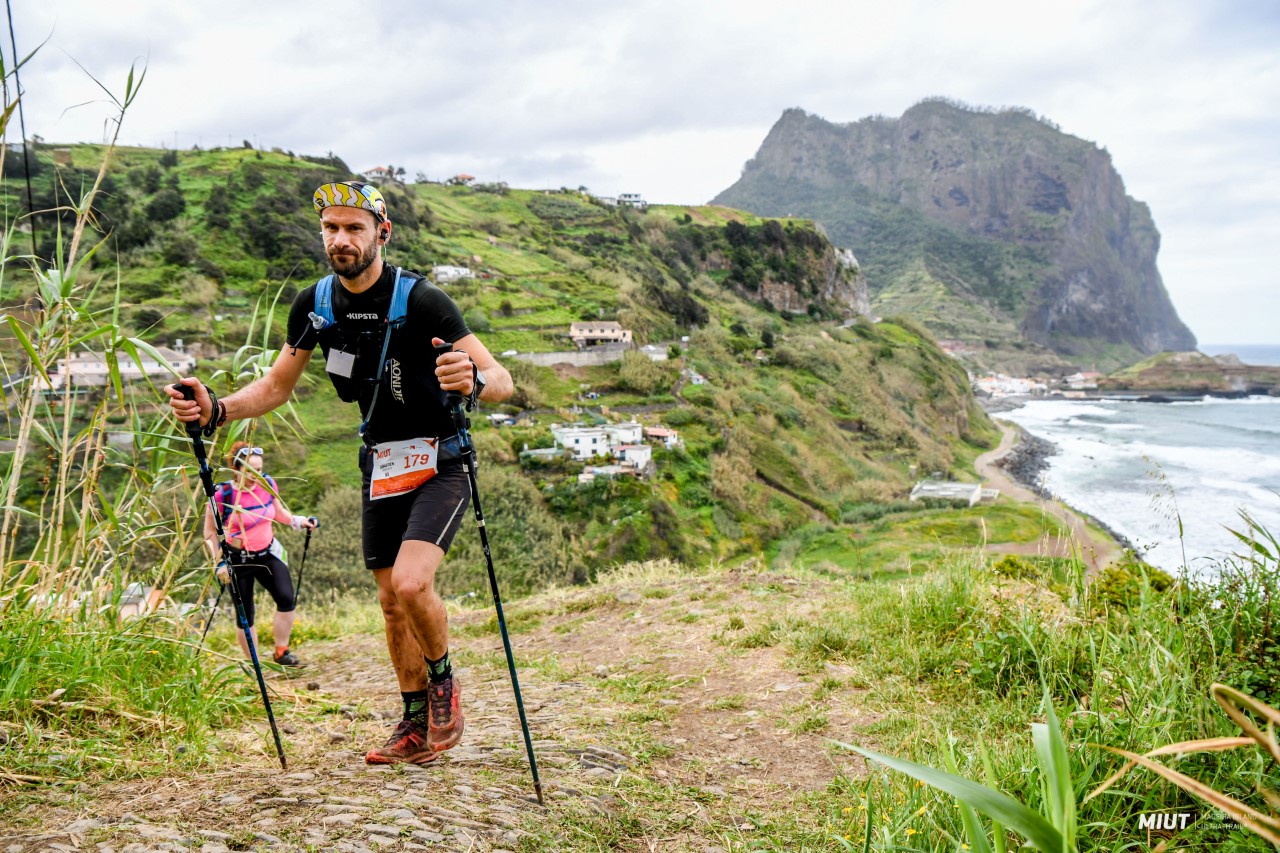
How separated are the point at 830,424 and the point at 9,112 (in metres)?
56.9

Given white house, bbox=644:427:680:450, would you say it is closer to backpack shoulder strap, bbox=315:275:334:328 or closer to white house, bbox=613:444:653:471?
white house, bbox=613:444:653:471

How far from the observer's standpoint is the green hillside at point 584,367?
105 ft

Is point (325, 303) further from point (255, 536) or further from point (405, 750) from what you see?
point (255, 536)

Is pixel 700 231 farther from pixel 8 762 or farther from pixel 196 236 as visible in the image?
pixel 8 762

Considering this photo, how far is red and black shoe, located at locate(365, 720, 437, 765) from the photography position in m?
3.14

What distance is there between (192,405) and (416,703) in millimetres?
1691

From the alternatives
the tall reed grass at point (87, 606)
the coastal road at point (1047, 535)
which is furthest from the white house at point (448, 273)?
the tall reed grass at point (87, 606)

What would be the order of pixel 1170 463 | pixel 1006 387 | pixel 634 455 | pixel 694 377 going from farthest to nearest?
pixel 1006 387, pixel 1170 463, pixel 694 377, pixel 634 455

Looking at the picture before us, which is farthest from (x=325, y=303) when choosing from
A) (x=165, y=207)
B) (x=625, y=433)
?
(x=165, y=207)

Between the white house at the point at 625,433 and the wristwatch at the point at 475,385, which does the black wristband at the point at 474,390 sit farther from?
the white house at the point at 625,433

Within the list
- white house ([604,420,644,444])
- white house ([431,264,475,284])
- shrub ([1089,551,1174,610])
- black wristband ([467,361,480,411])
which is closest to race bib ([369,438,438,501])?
black wristband ([467,361,480,411])

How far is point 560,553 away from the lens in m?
29.6

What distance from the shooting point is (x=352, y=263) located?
3.14 metres

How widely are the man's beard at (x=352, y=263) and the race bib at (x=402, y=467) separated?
798 mm
